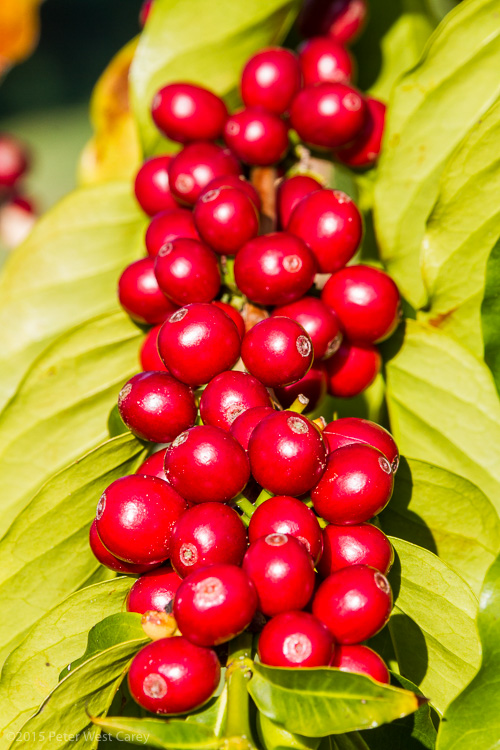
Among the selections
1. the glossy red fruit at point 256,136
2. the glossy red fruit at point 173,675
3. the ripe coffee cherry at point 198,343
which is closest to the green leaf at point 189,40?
the glossy red fruit at point 256,136

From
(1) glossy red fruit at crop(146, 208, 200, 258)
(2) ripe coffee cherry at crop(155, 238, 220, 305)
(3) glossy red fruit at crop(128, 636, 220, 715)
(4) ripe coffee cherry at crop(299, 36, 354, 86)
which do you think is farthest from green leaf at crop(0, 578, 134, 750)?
(4) ripe coffee cherry at crop(299, 36, 354, 86)

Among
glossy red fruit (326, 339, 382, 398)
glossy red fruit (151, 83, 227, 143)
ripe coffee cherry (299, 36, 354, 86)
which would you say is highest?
glossy red fruit (151, 83, 227, 143)

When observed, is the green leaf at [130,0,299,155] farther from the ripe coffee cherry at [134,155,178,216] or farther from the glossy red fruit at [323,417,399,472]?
the glossy red fruit at [323,417,399,472]

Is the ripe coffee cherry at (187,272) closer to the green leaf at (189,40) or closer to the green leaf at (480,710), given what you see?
the green leaf at (189,40)

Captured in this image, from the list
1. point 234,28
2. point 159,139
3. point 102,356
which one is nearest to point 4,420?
point 102,356

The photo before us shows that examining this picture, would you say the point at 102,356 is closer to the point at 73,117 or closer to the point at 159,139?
the point at 159,139

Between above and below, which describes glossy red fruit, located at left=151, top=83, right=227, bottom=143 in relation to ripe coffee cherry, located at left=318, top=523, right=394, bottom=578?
above
